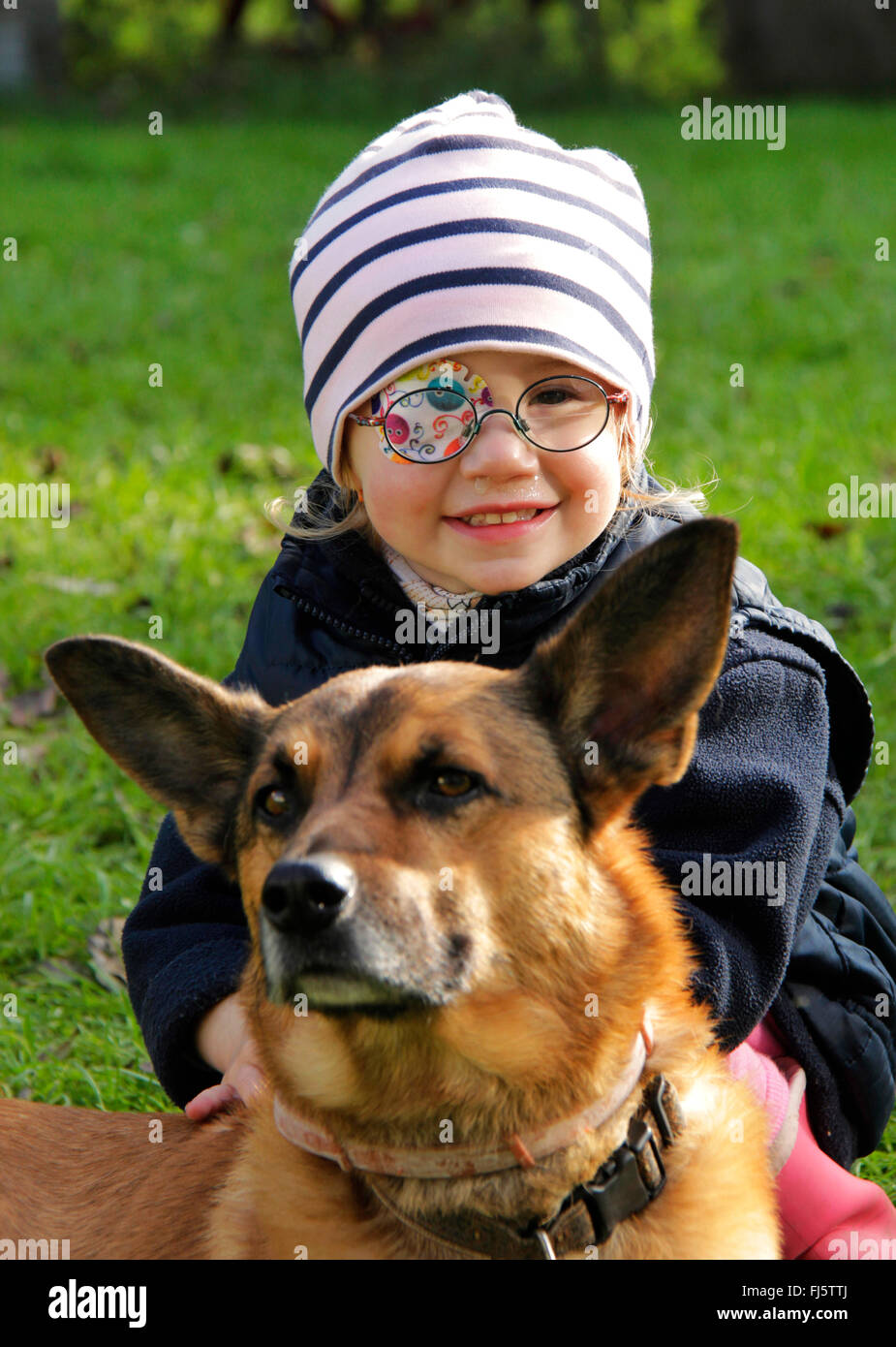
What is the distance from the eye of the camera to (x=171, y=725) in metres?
2.62

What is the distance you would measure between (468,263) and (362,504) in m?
0.66

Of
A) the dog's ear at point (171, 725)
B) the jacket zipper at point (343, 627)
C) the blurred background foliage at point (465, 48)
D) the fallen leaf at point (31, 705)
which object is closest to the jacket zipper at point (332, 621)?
the jacket zipper at point (343, 627)

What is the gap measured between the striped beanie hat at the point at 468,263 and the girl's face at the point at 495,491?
0.07m

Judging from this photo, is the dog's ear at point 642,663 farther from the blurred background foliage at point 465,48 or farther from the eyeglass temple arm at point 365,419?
the blurred background foliage at point 465,48

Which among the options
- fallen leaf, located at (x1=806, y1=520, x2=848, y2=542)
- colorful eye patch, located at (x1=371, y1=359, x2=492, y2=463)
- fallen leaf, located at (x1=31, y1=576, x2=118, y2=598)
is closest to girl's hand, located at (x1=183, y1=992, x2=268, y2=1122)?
colorful eye patch, located at (x1=371, y1=359, x2=492, y2=463)

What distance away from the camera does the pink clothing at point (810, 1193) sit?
2684 millimetres

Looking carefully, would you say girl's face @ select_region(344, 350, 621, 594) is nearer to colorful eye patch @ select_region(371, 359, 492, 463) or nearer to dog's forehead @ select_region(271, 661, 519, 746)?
colorful eye patch @ select_region(371, 359, 492, 463)

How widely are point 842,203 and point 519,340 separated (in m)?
7.83

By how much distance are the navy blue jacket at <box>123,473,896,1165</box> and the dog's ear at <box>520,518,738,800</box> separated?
43 cm

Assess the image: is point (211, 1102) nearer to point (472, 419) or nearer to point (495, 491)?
point (495, 491)

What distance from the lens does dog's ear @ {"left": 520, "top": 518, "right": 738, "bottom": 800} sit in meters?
2.26

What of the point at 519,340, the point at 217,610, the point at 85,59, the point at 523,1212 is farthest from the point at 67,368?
the point at 85,59

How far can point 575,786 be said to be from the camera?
2404mm

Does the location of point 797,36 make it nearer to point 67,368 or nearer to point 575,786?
point 67,368
